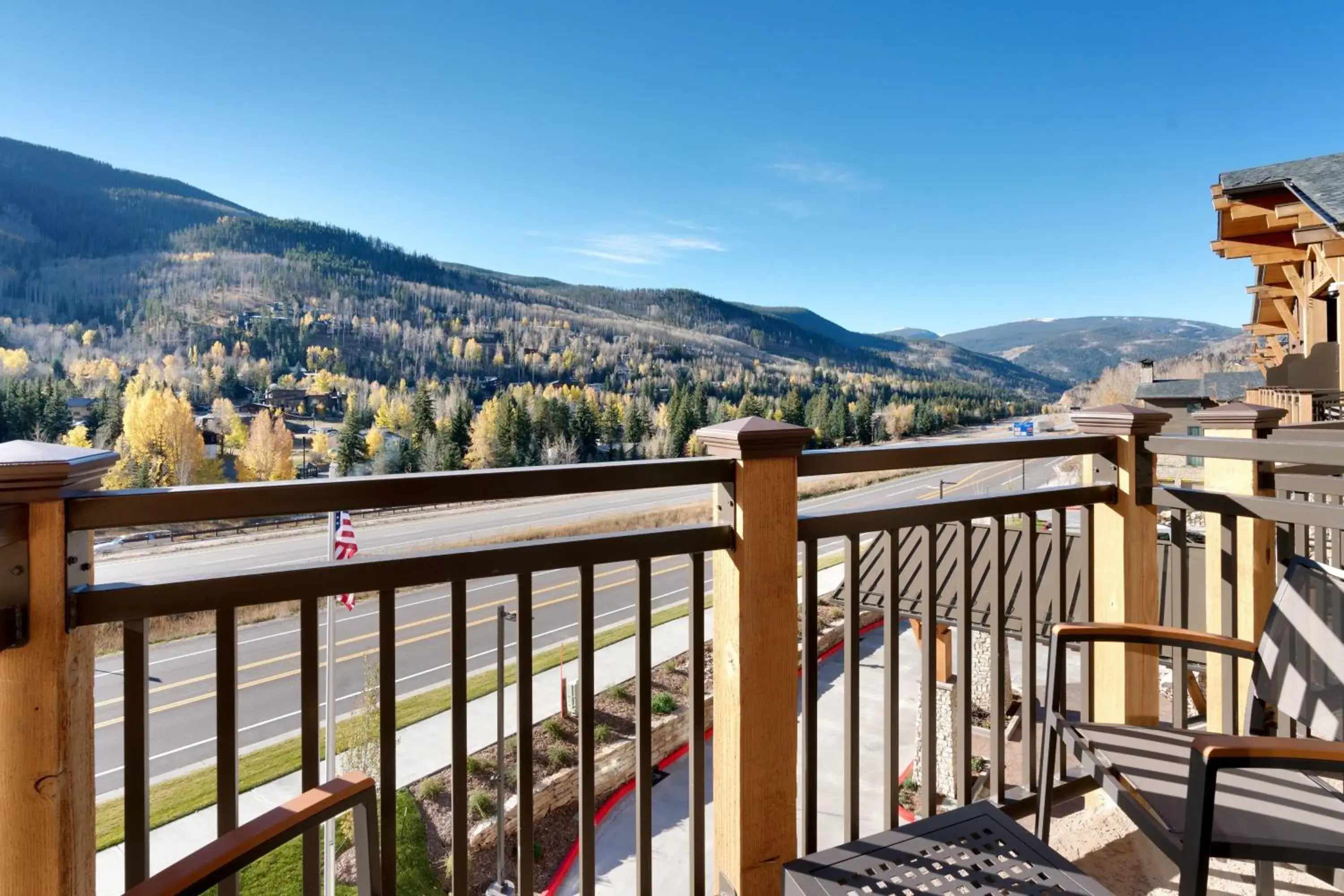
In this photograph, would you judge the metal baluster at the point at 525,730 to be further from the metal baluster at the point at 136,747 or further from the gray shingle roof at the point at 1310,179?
the gray shingle roof at the point at 1310,179

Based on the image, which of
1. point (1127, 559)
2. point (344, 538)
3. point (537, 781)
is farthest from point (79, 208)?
point (1127, 559)

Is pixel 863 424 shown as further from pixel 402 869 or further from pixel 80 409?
pixel 80 409

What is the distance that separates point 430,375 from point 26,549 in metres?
37.5

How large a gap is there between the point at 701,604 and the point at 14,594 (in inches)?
39.8

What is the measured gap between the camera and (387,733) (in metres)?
1.06

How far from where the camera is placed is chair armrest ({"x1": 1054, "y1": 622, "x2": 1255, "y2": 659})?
1.35 metres

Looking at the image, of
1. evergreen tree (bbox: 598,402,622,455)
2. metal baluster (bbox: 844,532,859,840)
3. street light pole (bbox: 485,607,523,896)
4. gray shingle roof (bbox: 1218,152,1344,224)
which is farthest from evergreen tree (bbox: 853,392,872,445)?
metal baluster (bbox: 844,532,859,840)

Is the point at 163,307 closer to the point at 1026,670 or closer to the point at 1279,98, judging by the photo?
the point at 1026,670

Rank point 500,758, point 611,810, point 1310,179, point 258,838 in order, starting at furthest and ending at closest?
point 611,810
point 1310,179
point 500,758
point 258,838

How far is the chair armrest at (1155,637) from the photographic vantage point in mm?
1354

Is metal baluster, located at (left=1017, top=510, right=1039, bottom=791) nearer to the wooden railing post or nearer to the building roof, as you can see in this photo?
the wooden railing post

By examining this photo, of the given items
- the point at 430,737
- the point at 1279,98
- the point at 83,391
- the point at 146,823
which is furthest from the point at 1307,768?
the point at 83,391

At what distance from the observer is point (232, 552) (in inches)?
758

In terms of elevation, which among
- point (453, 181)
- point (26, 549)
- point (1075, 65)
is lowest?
point (26, 549)
